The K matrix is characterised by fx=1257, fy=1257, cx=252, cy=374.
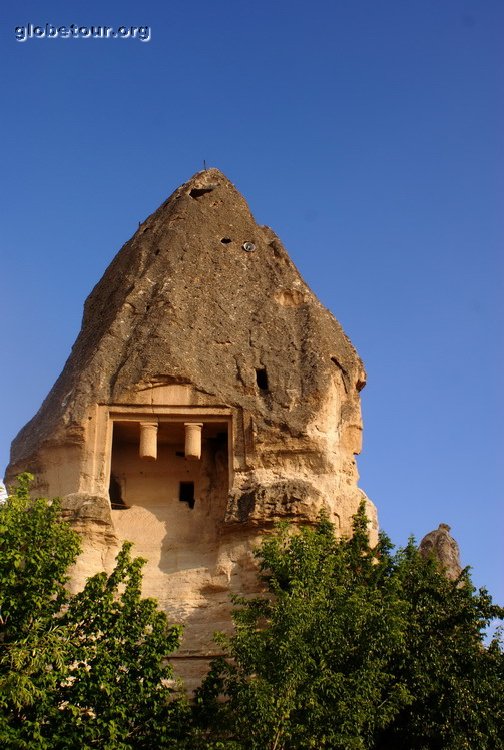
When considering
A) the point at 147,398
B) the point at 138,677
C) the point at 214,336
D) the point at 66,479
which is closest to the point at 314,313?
the point at 214,336

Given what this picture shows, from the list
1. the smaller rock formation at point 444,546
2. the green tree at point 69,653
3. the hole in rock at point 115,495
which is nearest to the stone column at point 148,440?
the hole in rock at point 115,495

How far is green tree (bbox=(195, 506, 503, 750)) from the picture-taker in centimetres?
1533

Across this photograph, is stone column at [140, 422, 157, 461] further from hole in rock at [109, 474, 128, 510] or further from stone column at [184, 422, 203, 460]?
hole in rock at [109, 474, 128, 510]

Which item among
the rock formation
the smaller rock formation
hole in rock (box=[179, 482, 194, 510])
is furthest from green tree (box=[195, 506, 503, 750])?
the smaller rock formation

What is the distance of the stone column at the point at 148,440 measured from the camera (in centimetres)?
1948

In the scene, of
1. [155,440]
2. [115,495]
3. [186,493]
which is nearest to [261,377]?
[155,440]

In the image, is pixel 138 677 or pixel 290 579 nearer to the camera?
pixel 138 677

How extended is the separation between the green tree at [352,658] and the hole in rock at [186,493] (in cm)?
233

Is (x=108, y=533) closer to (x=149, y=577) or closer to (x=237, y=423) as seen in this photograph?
(x=149, y=577)

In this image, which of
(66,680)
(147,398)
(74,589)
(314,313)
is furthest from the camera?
(314,313)

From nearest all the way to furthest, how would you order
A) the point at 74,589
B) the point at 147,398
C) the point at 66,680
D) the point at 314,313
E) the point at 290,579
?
the point at 66,680
the point at 290,579
the point at 74,589
the point at 147,398
the point at 314,313

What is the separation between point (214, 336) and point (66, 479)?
11.0ft

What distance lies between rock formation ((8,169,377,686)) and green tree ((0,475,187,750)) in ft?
7.39

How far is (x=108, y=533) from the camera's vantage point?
62.0 ft
